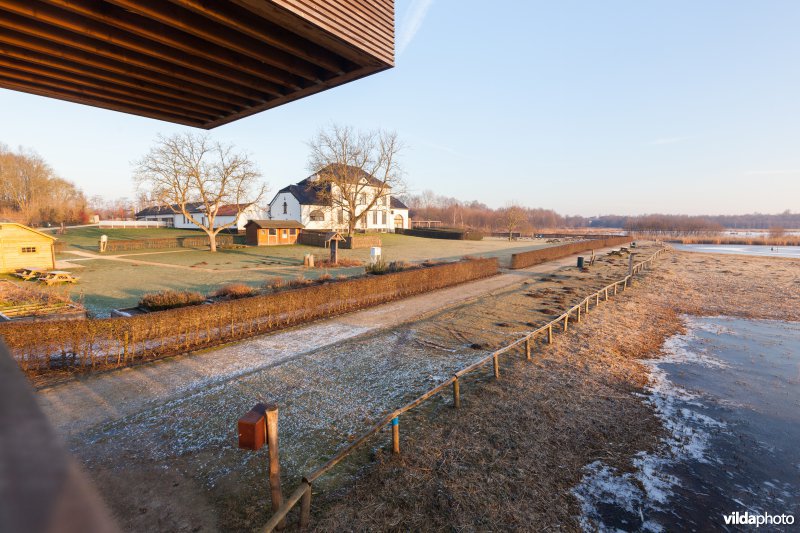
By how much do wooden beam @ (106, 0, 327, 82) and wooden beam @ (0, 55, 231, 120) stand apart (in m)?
2.42

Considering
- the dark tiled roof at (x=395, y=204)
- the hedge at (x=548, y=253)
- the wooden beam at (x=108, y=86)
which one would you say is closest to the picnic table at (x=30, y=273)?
the wooden beam at (x=108, y=86)

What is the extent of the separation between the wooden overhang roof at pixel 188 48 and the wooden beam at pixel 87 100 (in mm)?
18

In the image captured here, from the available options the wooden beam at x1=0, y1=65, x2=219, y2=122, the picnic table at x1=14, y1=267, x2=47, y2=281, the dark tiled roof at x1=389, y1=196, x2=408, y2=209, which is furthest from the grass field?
the dark tiled roof at x1=389, y1=196, x2=408, y2=209

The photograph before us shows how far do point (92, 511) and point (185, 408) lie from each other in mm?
8108

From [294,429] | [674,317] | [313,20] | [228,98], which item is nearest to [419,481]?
[294,429]

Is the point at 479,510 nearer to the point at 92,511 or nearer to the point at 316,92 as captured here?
the point at 92,511

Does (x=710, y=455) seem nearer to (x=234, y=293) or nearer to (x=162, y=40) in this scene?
(x=162, y=40)

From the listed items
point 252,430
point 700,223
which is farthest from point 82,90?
point 700,223

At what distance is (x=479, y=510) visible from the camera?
5.13 m

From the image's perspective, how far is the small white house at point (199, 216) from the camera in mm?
55281

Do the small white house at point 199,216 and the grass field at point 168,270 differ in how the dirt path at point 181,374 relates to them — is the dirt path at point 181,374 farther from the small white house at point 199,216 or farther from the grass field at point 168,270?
the small white house at point 199,216

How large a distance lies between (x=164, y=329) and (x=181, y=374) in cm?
202

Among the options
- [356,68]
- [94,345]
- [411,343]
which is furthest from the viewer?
[411,343]

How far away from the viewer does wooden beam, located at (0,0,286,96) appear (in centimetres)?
507
